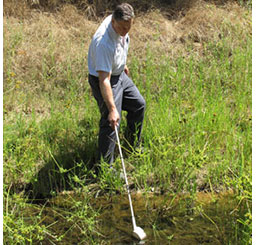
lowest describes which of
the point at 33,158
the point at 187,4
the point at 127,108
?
the point at 33,158

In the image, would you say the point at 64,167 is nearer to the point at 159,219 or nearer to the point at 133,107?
the point at 133,107

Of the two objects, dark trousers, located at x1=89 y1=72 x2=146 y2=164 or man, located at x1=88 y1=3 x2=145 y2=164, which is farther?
dark trousers, located at x1=89 y1=72 x2=146 y2=164

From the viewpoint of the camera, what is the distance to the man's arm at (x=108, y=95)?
3900 millimetres

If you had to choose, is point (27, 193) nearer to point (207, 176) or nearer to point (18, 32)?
point (207, 176)

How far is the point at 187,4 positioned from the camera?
7973mm

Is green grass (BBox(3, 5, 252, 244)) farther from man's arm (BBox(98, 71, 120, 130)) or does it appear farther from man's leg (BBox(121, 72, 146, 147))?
man's arm (BBox(98, 71, 120, 130))

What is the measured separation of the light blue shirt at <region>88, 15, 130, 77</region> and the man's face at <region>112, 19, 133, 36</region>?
4 cm

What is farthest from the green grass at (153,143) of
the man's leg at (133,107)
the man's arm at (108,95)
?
the man's arm at (108,95)

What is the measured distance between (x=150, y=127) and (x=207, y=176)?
80 centimetres

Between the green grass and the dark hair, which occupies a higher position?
the dark hair

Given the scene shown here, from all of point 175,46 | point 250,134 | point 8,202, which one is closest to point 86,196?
point 8,202

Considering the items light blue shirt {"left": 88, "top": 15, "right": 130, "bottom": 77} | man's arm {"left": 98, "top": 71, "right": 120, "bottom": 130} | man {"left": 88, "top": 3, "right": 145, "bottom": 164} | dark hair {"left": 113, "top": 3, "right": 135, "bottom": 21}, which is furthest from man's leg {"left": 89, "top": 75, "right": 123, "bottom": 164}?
dark hair {"left": 113, "top": 3, "right": 135, "bottom": 21}

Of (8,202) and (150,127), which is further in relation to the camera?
Answer: (150,127)

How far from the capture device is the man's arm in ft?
12.8
